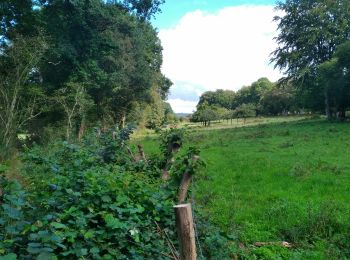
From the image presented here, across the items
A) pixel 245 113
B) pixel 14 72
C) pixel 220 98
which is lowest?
pixel 245 113

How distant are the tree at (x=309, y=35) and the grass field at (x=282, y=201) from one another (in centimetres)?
3270

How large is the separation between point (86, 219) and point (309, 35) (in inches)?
1908

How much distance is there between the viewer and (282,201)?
9.27 m

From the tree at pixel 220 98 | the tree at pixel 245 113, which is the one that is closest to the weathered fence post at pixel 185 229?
the tree at pixel 245 113

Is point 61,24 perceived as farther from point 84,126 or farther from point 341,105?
point 341,105

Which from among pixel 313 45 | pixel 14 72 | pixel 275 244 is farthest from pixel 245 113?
pixel 275 244

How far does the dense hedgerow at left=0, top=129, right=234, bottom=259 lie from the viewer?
120 inches

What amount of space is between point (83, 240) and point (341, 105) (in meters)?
45.3

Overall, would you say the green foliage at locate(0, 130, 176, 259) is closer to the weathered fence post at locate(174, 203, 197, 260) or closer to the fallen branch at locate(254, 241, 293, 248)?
the weathered fence post at locate(174, 203, 197, 260)

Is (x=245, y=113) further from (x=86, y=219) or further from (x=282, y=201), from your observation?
(x=86, y=219)

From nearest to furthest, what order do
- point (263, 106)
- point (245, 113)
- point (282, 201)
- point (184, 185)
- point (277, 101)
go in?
point (184, 185) < point (282, 201) < point (245, 113) < point (277, 101) < point (263, 106)

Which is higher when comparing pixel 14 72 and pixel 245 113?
pixel 14 72

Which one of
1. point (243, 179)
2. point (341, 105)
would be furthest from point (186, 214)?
point (341, 105)

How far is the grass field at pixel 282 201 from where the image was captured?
6.66 metres
